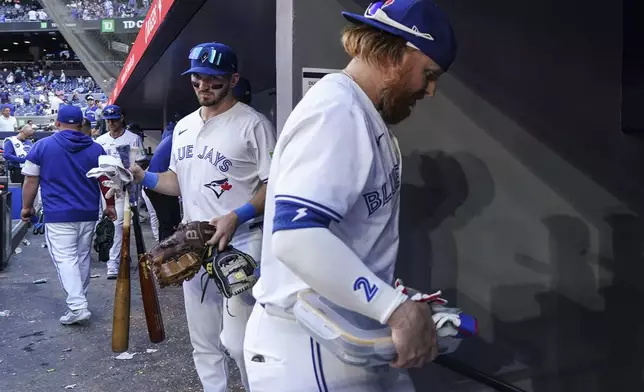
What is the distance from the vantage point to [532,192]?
311 centimetres

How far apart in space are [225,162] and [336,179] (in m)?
2.15

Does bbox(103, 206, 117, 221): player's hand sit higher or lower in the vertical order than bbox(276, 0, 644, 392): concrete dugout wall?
lower

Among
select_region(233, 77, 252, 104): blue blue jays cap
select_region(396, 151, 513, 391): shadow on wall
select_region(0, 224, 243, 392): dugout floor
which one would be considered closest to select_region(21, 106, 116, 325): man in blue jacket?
select_region(0, 224, 243, 392): dugout floor

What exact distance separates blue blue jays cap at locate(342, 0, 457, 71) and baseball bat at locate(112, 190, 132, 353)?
9.39ft

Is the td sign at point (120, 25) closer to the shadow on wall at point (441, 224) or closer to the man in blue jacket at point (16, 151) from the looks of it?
the man in blue jacket at point (16, 151)

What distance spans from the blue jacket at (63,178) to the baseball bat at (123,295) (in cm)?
242

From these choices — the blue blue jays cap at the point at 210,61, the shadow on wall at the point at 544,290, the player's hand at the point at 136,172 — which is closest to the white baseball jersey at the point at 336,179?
the shadow on wall at the point at 544,290

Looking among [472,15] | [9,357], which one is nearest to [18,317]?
[9,357]

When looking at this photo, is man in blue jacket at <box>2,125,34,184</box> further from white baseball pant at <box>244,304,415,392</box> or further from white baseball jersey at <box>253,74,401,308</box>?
white baseball jersey at <box>253,74,401,308</box>

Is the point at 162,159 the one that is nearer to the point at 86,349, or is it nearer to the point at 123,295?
the point at 123,295

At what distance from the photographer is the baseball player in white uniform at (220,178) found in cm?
359

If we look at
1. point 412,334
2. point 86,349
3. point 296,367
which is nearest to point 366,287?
point 412,334

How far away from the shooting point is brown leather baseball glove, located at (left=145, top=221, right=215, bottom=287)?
3438 millimetres

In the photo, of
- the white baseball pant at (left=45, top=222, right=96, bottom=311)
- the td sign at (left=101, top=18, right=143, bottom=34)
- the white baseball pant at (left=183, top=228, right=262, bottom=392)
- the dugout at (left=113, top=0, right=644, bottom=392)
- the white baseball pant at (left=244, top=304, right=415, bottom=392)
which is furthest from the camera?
the td sign at (left=101, top=18, right=143, bottom=34)
